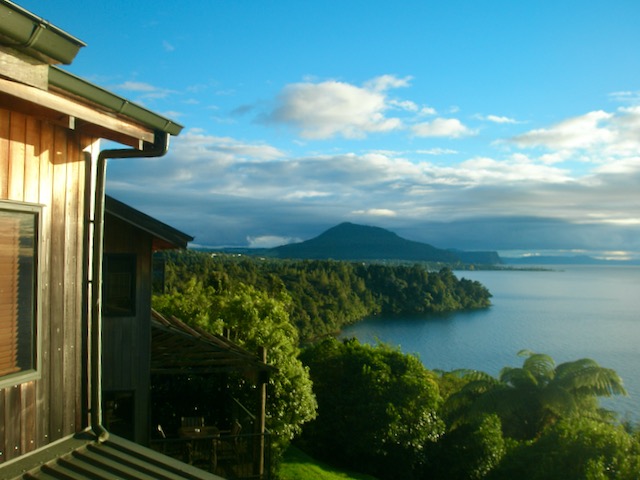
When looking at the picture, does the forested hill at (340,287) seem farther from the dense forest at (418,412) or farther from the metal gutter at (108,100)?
the metal gutter at (108,100)

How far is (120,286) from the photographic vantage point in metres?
9.59

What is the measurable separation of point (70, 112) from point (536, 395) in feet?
79.2

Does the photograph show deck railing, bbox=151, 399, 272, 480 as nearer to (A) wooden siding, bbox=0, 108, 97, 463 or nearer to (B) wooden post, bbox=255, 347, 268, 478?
(B) wooden post, bbox=255, 347, 268, 478

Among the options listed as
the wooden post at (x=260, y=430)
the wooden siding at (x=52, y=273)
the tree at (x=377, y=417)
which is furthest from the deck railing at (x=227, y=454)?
the tree at (x=377, y=417)

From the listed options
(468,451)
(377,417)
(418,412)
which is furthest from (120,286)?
(468,451)

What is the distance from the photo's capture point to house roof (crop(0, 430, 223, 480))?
3.69 m

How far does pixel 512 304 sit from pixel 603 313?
21.1 metres

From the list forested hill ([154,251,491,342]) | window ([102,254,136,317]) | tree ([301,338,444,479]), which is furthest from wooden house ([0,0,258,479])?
forested hill ([154,251,491,342])

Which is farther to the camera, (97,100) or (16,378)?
(97,100)

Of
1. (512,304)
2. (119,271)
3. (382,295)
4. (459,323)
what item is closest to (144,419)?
(119,271)

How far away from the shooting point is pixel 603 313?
96.1 m

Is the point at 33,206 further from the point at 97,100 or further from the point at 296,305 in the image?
the point at 296,305

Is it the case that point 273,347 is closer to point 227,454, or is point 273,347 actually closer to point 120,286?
point 227,454

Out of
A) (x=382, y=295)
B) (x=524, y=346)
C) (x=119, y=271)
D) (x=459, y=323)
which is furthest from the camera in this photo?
(x=382, y=295)
